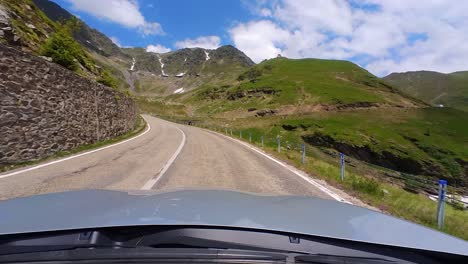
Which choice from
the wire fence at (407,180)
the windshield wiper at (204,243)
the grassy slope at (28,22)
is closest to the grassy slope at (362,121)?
the wire fence at (407,180)

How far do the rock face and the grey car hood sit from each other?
920cm

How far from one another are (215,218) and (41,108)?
506 inches

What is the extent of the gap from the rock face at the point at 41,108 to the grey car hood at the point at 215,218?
920cm

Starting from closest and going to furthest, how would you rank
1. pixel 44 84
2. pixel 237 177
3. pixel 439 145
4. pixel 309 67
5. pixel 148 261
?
1. pixel 148 261
2. pixel 237 177
3. pixel 44 84
4. pixel 439 145
5. pixel 309 67

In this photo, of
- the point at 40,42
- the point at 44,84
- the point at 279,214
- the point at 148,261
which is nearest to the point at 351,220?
the point at 279,214

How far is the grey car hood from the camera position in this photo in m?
2.38

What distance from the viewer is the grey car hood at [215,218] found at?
7.80ft

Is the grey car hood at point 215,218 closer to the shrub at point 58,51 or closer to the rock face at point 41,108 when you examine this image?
the rock face at point 41,108

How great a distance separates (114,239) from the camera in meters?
2.26

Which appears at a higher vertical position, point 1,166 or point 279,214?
point 279,214

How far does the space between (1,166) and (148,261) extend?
421 inches

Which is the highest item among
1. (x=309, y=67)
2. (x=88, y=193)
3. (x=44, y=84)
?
(x=309, y=67)

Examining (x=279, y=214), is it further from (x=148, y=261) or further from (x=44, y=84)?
(x=44, y=84)

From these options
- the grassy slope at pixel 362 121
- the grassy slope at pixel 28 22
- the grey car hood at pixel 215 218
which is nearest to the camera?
the grey car hood at pixel 215 218
